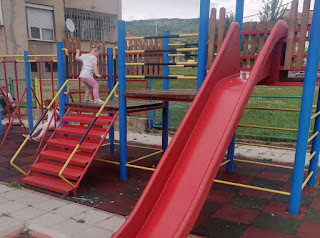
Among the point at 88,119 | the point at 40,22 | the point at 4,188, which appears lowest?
the point at 4,188

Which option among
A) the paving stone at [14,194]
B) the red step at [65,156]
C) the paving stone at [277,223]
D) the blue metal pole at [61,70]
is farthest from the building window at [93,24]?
the paving stone at [277,223]

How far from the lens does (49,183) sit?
4.16m

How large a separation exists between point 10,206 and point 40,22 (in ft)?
45.3

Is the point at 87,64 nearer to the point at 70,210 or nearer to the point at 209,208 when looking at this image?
the point at 70,210

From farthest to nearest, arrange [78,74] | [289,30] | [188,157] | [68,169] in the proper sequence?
1. [78,74]
2. [68,169]
3. [289,30]
4. [188,157]

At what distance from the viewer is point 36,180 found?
14.0 ft

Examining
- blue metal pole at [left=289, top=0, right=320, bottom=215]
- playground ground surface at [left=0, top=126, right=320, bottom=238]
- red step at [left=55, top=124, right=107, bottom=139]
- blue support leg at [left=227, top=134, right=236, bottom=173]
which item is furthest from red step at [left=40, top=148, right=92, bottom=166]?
blue metal pole at [left=289, top=0, right=320, bottom=215]

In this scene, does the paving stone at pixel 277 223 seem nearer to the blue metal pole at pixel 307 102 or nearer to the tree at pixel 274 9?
the blue metal pole at pixel 307 102

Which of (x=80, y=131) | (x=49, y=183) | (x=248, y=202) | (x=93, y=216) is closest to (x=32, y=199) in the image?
(x=49, y=183)

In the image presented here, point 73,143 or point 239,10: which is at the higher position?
point 239,10

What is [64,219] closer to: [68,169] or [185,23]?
[68,169]

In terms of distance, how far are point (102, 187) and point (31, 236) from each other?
4.81 ft

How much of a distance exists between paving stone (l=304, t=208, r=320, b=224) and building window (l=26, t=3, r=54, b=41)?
50.0 feet

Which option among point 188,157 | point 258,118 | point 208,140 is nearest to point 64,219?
point 188,157
